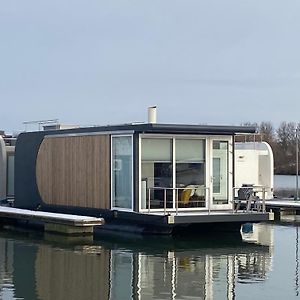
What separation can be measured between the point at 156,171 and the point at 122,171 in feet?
3.01

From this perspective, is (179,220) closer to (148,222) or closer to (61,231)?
(148,222)

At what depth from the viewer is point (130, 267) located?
13891 mm

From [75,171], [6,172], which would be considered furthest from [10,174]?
[75,171]

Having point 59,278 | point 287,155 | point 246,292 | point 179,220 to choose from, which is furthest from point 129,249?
point 287,155

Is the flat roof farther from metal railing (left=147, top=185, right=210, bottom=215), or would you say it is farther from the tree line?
the tree line

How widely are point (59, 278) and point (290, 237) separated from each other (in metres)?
9.01

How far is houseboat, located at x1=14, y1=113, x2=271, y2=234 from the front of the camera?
18.8 meters

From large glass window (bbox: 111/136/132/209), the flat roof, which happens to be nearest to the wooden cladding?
large glass window (bbox: 111/136/132/209)

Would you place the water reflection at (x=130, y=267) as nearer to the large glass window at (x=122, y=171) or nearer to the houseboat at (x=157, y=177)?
the houseboat at (x=157, y=177)

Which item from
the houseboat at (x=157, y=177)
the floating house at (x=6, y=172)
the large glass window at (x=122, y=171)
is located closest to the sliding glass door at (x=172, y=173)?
the houseboat at (x=157, y=177)

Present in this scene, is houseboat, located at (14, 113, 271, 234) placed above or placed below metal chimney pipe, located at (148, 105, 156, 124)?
below

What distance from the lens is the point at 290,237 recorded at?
19.7 metres

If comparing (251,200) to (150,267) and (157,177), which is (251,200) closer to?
(157,177)

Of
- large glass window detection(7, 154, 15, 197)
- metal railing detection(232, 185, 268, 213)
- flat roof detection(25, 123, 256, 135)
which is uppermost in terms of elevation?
flat roof detection(25, 123, 256, 135)
